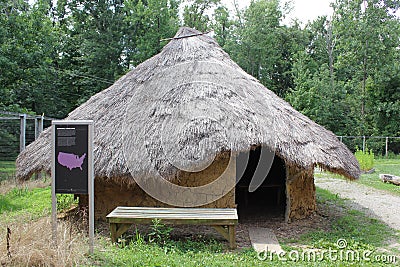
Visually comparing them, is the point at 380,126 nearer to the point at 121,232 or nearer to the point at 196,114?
the point at 196,114

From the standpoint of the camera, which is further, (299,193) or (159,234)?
(299,193)

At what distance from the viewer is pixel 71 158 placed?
200 inches

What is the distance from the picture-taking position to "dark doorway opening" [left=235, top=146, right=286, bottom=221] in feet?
27.3

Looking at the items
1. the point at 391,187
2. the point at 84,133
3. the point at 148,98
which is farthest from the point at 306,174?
the point at 391,187

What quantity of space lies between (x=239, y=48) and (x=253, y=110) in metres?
20.3

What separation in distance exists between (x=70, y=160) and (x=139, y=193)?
2.09 metres

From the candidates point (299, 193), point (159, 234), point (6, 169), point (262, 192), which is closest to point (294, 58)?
point (262, 192)

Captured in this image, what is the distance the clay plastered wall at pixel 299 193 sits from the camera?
7.19 m

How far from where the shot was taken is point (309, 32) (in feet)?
95.4

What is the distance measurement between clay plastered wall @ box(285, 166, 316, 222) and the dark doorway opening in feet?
1.54

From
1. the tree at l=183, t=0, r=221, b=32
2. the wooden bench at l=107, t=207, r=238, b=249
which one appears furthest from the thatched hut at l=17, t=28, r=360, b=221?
the tree at l=183, t=0, r=221, b=32

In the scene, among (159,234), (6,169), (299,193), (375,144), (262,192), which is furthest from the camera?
(375,144)

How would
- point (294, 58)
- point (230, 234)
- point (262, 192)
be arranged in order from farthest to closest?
point (294, 58) < point (262, 192) < point (230, 234)

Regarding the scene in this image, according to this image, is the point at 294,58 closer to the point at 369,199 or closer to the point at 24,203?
the point at 369,199
